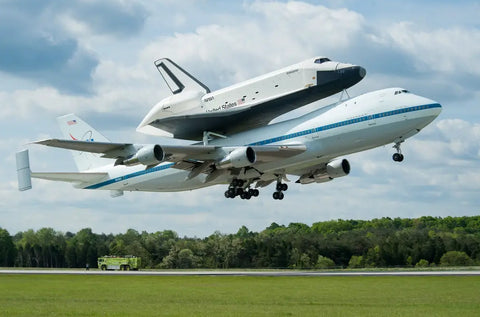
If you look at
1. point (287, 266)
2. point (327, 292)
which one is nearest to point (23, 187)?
point (327, 292)

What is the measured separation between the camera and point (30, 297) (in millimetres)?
39344

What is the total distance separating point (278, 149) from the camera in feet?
157

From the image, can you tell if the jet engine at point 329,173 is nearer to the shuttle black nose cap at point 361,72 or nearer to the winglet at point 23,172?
the shuttle black nose cap at point 361,72

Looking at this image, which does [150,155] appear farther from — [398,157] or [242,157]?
[398,157]

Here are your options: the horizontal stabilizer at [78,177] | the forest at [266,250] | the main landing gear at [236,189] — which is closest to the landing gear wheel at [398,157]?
the main landing gear at [236,189]

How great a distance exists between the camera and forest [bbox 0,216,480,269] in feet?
311

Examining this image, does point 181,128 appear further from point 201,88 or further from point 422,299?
point 422,299

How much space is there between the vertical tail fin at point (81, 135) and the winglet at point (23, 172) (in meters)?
9.96

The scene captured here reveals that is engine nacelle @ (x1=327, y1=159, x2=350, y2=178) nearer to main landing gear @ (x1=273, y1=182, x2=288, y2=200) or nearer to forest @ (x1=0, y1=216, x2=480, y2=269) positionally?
main landing gear @ (x1=273, y1=182, x2=288, y2=200)

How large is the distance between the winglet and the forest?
47532mm

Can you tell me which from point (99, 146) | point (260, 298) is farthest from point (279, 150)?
point (260, 298)

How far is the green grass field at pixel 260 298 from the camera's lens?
30578 millimetres

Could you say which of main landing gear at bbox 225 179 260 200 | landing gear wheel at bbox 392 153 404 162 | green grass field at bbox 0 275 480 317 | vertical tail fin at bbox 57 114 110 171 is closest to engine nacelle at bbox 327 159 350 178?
main landing gear at bbox 225 179 260 200

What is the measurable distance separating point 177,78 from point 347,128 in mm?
15357
